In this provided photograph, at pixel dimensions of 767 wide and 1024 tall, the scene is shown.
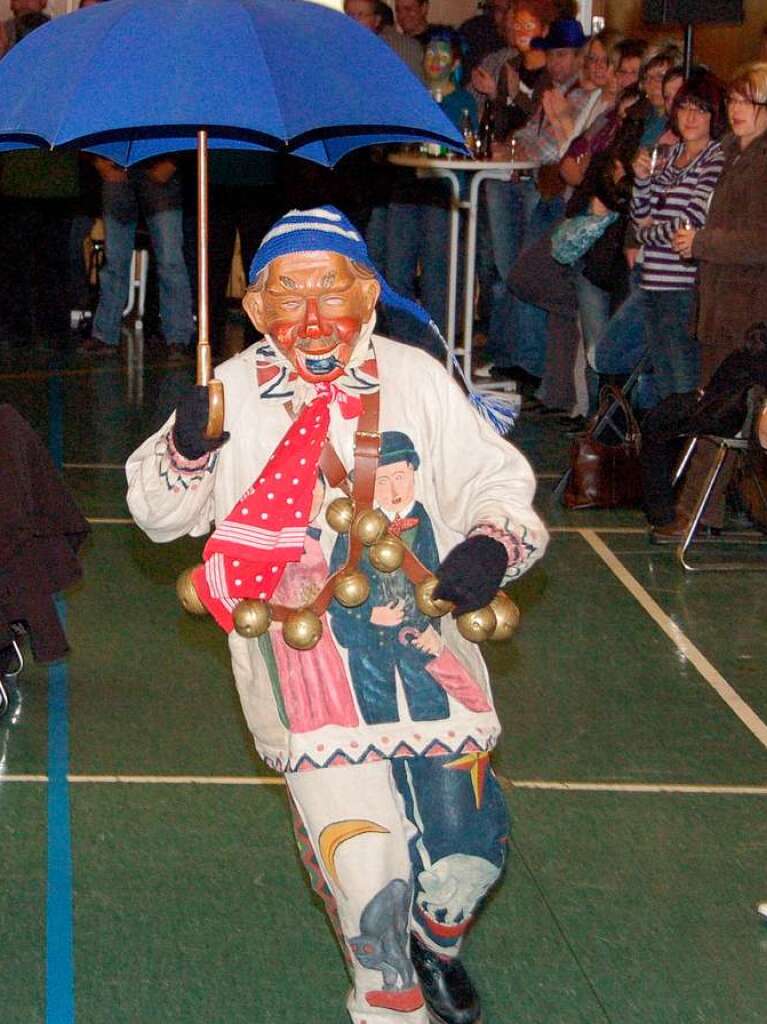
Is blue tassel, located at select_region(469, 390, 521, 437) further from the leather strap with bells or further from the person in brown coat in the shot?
the person in brown coat

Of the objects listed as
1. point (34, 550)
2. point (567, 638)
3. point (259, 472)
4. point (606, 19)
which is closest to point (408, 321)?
point (259, 472)

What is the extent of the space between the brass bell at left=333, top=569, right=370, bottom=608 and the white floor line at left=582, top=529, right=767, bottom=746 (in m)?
2.82

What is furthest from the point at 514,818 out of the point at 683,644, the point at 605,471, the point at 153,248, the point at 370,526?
the point at 153,248

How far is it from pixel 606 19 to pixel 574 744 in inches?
432

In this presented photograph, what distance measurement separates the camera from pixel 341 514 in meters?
3.43

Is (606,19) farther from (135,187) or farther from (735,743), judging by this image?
(735,743)

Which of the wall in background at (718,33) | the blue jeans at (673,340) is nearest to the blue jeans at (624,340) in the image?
the blue jeans at (673,340)

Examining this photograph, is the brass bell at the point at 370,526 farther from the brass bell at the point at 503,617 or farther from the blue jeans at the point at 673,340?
the blue jeans at the point at 673,340

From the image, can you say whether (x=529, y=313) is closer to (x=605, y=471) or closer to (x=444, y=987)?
(x=605, y=471)

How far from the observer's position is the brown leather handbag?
8.84m

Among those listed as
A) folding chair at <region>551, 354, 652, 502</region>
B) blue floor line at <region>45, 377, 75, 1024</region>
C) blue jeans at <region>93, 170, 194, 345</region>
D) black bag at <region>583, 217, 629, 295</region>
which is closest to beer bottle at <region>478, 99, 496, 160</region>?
black bag at <region>583, 217, 629, 295</region>

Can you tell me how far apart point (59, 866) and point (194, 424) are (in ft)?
6.13

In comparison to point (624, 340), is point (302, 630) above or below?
above

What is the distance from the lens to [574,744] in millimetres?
5770
